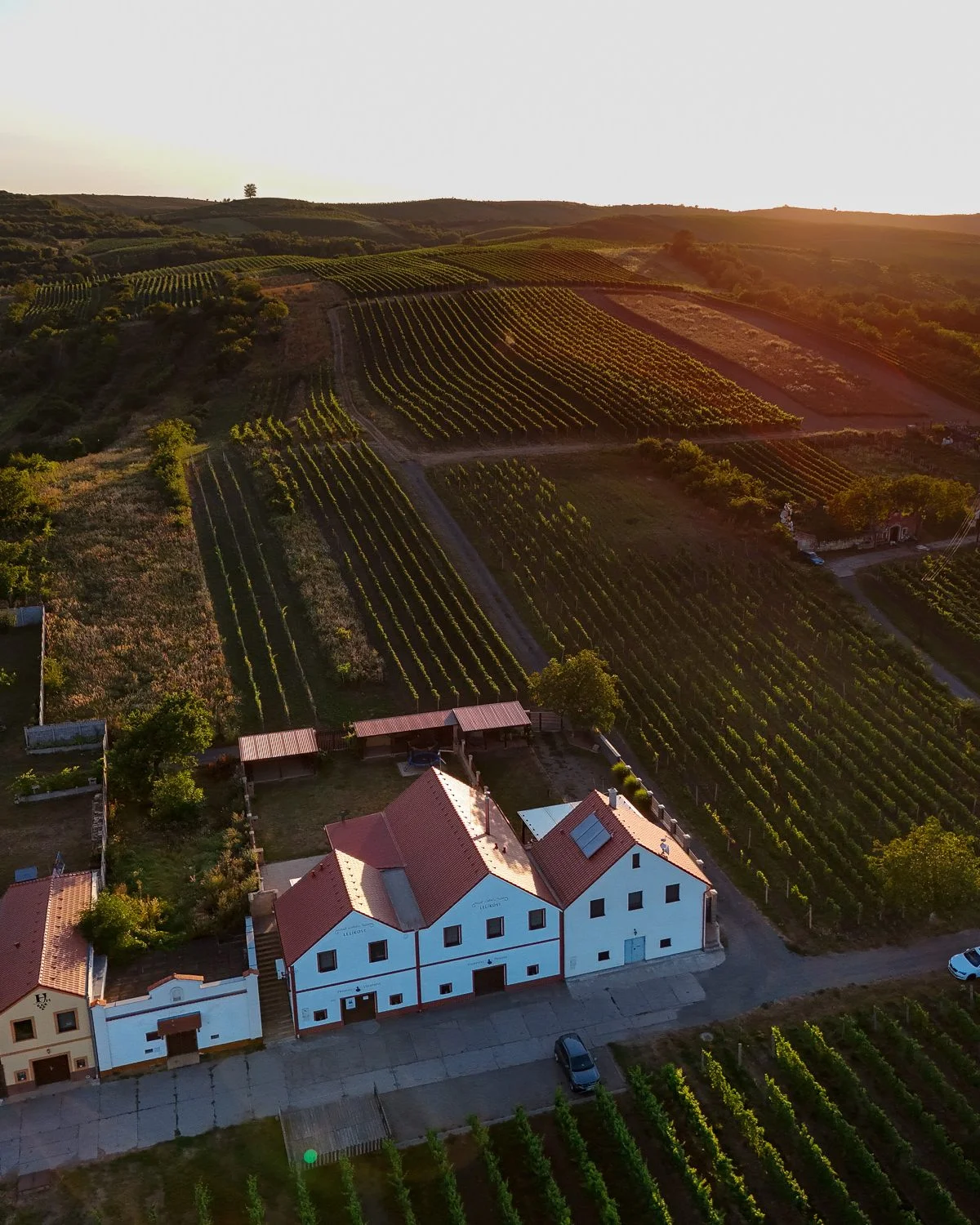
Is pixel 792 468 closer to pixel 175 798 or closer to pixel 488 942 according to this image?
pixel 175 798

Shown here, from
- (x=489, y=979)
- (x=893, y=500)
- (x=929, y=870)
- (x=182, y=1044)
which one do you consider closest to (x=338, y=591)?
(x=489, y=979)

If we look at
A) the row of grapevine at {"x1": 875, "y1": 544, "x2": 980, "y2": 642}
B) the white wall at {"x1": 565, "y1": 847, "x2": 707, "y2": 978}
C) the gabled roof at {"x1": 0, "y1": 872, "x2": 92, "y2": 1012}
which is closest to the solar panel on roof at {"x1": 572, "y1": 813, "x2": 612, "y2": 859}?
the white wall at {"x1": 565, "y1": 847, "x2": 707, "y2": 978}

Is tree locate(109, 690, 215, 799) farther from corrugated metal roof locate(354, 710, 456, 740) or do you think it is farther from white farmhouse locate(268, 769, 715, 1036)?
white farmhouse locate(268, 769, 715, 1036)

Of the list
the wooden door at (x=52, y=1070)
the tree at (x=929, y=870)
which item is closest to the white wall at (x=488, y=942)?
the wooden door at (x=52, y=1070)

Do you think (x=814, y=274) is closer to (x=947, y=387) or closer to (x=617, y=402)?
(x=947, y=387)

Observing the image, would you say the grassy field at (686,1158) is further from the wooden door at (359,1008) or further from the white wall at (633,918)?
the wooden door at (359,1008)
